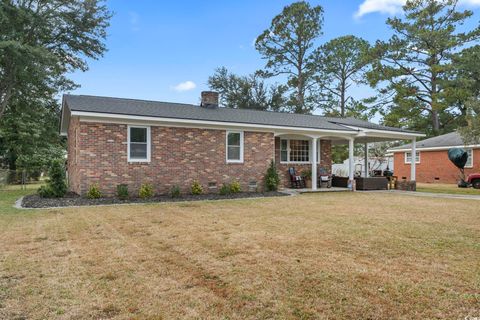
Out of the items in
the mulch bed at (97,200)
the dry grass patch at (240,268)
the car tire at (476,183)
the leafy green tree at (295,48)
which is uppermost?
the leafy green tree at (295,48)

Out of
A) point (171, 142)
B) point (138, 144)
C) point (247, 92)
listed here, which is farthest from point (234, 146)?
point (247, 92)

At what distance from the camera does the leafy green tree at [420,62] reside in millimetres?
28391

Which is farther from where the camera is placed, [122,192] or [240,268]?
[122,192]

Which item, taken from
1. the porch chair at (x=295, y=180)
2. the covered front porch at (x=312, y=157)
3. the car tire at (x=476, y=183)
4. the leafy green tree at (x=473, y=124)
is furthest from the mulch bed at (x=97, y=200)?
the car tire at (x=476, y=183)

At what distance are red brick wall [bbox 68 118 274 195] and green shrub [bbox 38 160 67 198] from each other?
1.75ft

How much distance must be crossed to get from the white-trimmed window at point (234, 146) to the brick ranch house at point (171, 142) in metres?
0.04

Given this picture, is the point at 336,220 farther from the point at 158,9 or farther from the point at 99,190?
the point at 158,9

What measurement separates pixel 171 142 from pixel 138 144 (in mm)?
1196

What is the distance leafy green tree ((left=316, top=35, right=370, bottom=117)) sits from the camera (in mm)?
33062

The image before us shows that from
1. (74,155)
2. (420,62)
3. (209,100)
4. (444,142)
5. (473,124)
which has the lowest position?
(74,155)

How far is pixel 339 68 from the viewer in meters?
33.9

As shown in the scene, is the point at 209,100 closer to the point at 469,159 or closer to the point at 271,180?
the point at 271,180

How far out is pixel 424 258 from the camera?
4.64 meters

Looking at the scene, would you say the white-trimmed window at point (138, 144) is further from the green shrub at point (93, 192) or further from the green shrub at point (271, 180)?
the green shrub at point (271, 180)
